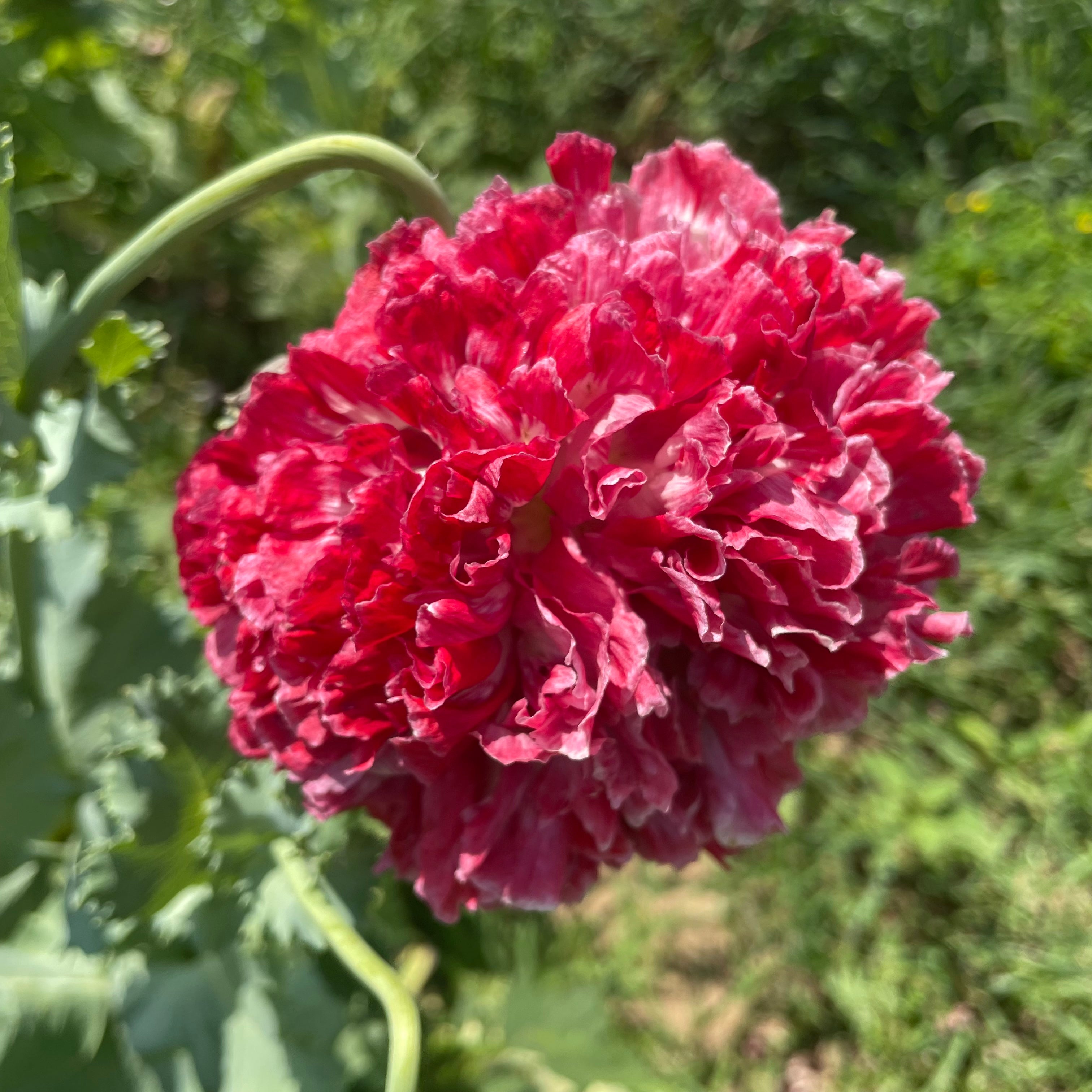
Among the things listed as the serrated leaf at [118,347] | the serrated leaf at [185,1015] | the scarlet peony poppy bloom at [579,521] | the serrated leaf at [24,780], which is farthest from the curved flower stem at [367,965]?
the serrated leaf at [118,347]

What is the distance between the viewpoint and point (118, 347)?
2.51 feet

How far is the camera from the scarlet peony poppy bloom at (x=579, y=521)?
61 centimetres

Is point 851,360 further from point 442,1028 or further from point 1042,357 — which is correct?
point 442,1028

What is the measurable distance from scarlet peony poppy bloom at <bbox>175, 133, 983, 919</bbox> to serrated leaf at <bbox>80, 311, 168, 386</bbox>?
0.41ft

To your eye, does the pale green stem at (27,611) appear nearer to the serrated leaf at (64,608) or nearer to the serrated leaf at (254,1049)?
the serrated leaf at (64,608)

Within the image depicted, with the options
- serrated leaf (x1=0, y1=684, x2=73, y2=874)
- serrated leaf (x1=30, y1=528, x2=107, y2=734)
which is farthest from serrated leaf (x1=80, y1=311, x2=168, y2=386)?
serrated leaf (x1=0, y1=684, x2=73, y2=874)

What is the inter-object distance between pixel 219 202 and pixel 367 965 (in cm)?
61

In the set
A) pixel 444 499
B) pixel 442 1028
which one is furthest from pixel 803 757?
pixel 444 499

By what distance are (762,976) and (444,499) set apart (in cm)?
165

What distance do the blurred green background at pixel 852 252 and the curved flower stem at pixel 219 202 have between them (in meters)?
0.45

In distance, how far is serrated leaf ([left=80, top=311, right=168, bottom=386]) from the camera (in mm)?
749

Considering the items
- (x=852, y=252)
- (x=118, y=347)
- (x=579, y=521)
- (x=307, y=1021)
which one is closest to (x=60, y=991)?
(x=307, y=1021)

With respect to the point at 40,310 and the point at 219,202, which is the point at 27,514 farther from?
the point at 219,202

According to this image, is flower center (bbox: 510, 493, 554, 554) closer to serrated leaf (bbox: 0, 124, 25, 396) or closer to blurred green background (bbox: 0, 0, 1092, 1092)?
serrated leaf (bbox: 0, 124, 25, 396)
